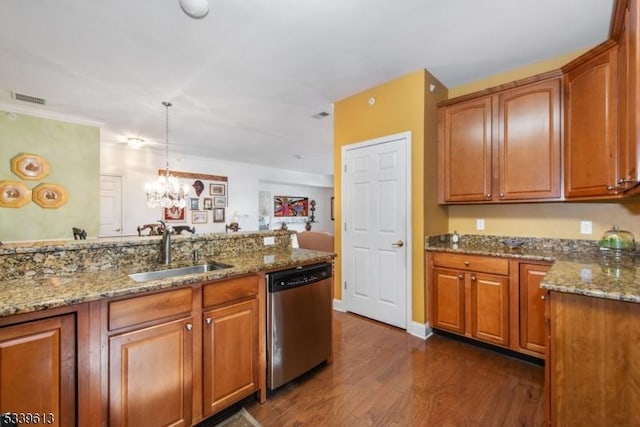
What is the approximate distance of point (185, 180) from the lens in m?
6.52

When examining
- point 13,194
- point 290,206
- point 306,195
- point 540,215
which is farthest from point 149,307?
point 306,195

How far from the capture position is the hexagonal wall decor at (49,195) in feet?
12.6

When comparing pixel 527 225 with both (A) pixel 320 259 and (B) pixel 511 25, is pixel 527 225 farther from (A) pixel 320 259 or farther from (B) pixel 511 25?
(A) pixel 320 259

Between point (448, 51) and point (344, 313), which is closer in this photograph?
point (448, 51)

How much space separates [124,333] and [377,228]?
8.04 feet

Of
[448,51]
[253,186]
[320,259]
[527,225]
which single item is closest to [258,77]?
[448,51]

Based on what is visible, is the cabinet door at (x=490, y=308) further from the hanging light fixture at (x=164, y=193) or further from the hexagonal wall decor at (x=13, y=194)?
the hexagonal wall decor at (x=13, y=194)

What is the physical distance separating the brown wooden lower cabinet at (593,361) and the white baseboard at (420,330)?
4.45ft

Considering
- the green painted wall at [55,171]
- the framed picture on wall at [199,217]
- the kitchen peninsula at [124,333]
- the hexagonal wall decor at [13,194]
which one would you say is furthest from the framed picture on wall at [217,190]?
the kitchen peninsula at [124,333]

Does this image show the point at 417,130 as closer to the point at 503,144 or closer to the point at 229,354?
the point at 503,144

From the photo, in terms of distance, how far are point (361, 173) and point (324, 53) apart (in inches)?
52.2

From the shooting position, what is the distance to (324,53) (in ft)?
8.29

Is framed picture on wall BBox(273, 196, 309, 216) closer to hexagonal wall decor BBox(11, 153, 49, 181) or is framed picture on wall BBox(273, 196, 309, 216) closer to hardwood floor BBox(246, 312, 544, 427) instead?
hexagonal wall decor BBox(11, 153, 49, 181)

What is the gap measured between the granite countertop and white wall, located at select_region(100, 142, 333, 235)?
494 centimetres
